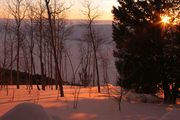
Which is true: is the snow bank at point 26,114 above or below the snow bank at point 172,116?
above

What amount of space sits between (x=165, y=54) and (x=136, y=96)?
2903 millimetres

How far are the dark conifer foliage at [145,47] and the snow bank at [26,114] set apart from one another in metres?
10.2

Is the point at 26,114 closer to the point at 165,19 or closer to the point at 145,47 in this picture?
the point at 145,47

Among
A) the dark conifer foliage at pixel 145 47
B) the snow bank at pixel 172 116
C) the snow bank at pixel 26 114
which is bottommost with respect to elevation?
the snow bank at pixel 172 116

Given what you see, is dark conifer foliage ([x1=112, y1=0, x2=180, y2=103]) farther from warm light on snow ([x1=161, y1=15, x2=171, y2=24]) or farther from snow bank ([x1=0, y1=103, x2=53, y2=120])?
snow bank ([x1=0, y1=103, x2=53, y2=120])

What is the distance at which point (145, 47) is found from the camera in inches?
824

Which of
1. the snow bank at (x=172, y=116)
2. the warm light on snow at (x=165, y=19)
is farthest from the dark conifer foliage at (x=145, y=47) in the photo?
the snow bank at (x=172, y=116)

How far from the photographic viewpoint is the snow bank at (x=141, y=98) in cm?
2133

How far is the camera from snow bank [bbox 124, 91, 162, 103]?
840 inches

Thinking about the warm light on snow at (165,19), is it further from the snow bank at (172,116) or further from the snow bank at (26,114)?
the snow bank at (26,114)

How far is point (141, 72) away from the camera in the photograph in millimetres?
21141

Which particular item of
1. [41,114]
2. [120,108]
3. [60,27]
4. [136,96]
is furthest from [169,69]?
[60,27]

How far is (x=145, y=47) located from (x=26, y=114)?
1142cm

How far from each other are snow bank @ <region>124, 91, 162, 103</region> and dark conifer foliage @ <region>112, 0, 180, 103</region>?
329 mm
